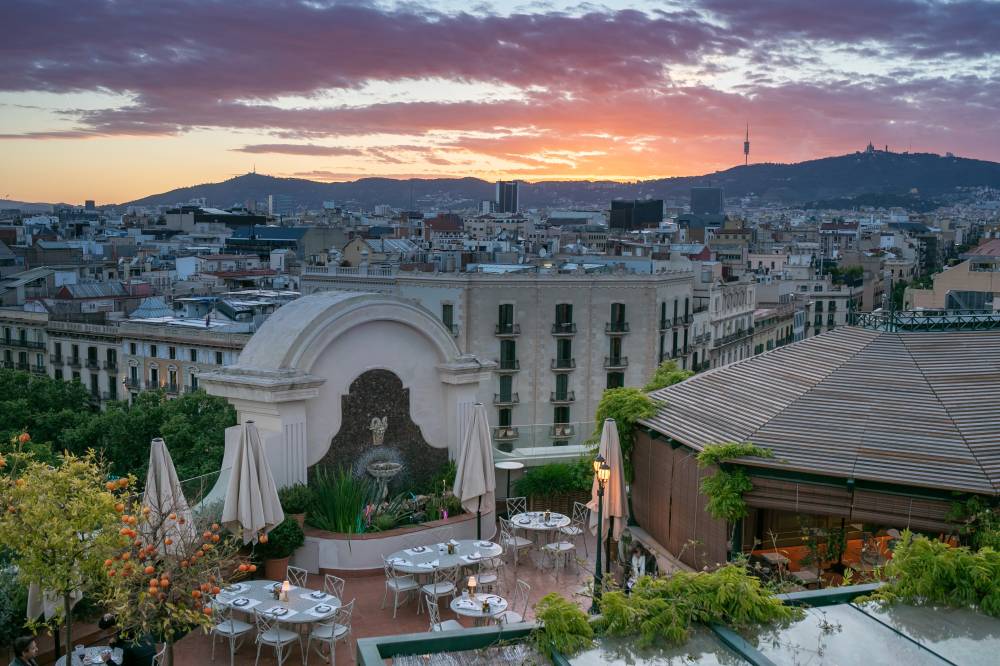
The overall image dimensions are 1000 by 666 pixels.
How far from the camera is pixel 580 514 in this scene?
72.3 feet

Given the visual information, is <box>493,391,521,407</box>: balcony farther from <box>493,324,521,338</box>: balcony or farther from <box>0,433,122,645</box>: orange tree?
<box>0,433,122,645</box>: orange tree

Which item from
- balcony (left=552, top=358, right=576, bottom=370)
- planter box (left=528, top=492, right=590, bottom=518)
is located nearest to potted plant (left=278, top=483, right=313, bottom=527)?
planter box (left=528, top=492, right=590, bottom=518)

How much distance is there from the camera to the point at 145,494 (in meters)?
15.6

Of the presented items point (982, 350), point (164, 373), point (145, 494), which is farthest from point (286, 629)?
point (164, 373)

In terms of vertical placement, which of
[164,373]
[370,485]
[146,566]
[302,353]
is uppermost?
[302,353]

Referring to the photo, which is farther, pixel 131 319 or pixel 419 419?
pixel 131 319

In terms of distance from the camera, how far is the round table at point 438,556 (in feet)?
55.7

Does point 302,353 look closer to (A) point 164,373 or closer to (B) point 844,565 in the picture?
(B) point 844,565

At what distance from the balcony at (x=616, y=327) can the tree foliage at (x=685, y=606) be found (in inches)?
1749

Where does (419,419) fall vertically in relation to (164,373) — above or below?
above

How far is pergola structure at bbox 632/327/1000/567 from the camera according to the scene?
592 inches

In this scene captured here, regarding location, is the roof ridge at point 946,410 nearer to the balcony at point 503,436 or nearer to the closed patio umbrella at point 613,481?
the closed patio umbrella at point 613,481

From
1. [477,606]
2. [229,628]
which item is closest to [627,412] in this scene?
[477,606]

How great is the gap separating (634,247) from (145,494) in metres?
76.3
